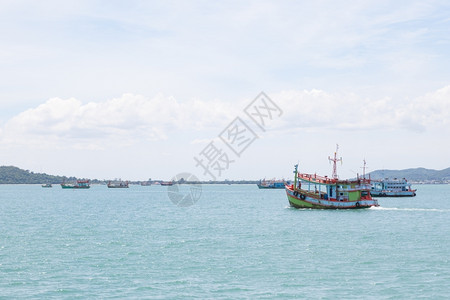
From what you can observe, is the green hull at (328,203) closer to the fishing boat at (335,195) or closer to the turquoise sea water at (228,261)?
the fishing boat at (335,195)

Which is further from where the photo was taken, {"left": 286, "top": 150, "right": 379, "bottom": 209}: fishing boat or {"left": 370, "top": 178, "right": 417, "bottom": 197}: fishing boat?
{"left": 370, "top": 178, "right": 417, "bottom": 197}: fishing boat

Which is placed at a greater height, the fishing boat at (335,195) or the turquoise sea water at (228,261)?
the fishing boat at (335,195)

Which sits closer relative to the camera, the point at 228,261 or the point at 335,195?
the point at 228,261

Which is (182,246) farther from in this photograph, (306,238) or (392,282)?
(392,282)

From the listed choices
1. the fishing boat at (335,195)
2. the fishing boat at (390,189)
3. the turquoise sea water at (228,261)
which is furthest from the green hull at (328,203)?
the fishing boat at (390,189)

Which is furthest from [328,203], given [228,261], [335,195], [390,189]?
[390,189]

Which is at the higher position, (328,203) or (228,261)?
(328,203)

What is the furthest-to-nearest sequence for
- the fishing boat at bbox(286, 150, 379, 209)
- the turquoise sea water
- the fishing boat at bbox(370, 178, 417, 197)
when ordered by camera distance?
the fishing boat at bbox(370, 178, 417, 197), the fishing boat at bbox(286, 150, 379, 209), the turquoise sea water

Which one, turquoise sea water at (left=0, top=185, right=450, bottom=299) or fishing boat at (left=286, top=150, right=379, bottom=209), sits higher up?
fishing boat at (left=286, top=150, right=379, bottom=209)

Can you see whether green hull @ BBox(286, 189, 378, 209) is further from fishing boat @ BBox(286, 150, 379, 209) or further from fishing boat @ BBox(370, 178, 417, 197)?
fishing boat @ BBox(370, 178, 417, 197)

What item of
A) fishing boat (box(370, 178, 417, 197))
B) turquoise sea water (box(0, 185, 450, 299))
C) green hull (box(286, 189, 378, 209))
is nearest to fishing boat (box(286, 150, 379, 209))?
green hull (box(286, 189, 378, 209))

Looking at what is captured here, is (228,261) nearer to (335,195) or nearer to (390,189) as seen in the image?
(335,195)

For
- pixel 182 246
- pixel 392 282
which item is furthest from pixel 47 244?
pixel 392 282

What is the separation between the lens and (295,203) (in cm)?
8744
